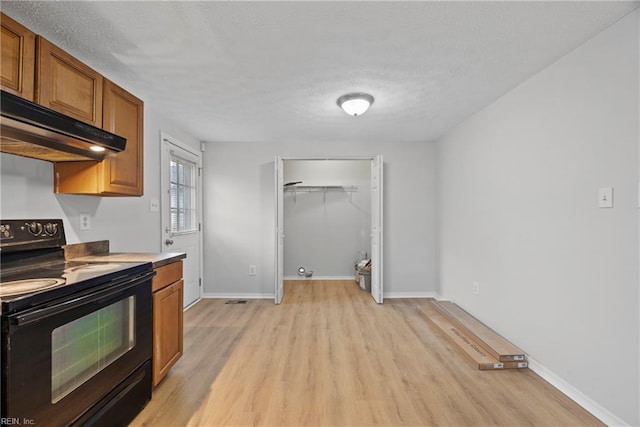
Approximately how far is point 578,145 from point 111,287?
2.87m

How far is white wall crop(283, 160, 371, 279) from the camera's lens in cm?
533

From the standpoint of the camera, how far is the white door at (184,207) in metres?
3.25

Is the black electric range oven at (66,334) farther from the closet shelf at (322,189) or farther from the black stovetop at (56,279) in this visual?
the closet shelf at (322,189)

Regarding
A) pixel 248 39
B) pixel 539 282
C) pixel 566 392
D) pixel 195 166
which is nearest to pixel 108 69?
pixel 248 39

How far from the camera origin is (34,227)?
1.75 metres

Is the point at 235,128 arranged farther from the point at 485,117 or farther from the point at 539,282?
the point at 539,282

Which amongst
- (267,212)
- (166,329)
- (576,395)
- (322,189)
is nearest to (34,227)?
(166,329)

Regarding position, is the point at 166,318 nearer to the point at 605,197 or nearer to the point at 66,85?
the point at 66,85

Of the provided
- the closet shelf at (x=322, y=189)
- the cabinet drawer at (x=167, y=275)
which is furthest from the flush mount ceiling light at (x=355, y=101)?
the closet shelf at (x=322, y=189)

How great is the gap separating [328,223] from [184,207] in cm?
248

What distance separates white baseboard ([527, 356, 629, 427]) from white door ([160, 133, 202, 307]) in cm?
353

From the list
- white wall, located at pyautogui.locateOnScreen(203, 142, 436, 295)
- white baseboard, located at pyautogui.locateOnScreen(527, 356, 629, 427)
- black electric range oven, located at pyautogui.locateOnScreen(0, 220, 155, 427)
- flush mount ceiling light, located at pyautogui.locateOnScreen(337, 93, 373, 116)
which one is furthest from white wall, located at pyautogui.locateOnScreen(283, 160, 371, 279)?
black electric range oven, located at pyautogui.locateOnScreen(0, 220, 155, 427)

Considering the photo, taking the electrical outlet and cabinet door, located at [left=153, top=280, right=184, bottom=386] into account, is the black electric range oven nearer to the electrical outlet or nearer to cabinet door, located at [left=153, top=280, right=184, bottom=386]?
cabinet door, located at [left=153, top=280, right=184, bottom=386]

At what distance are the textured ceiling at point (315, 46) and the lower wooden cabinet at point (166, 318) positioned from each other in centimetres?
145
